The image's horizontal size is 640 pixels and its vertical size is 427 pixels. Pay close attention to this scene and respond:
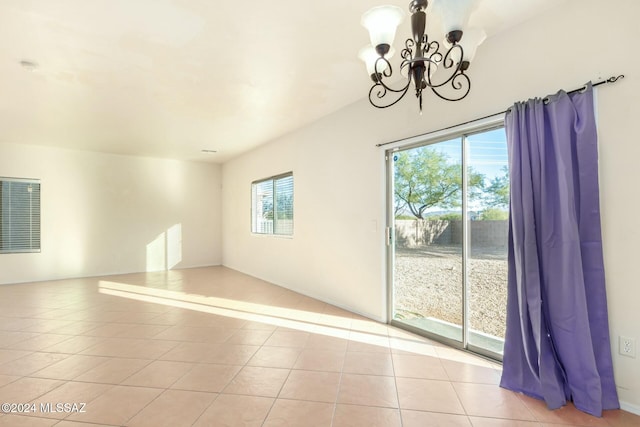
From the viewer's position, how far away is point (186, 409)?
6.68 ft

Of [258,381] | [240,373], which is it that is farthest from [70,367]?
[258,381]

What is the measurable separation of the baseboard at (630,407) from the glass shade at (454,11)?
2.34m

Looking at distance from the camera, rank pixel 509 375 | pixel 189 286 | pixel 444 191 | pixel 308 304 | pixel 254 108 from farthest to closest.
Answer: pixel 189 286, pixel 308 304, pixel 254 108, pixel 444 191, pixel 509 375

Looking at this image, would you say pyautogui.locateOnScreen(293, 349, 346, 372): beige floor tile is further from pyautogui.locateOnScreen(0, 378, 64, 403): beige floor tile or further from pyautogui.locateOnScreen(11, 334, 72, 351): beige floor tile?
pyautogui.locateOnScreen(11, 334, 72, 351): beige floor tile

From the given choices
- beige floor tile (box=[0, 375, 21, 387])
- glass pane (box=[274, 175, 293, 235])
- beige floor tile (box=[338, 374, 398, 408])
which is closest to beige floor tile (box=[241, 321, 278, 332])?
beige floor tile (box=[338, 374, 398, 408])

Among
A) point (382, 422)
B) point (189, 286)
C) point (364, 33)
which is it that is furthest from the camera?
point (189, 286)

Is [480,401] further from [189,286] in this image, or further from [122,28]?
[189,286]

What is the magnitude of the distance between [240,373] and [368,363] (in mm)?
1018

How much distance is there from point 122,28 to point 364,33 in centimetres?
180

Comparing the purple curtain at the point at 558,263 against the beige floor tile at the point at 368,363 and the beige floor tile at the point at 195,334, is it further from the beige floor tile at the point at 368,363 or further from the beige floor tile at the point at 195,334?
the beige floor tile at the point at 195,334

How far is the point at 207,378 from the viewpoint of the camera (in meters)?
2.44

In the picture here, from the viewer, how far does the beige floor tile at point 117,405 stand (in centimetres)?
194

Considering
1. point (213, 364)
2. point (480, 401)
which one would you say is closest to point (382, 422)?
point (480, 401)

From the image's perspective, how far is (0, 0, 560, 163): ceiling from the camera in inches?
88.7
